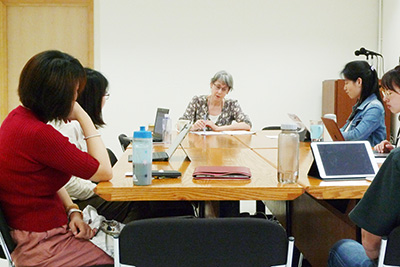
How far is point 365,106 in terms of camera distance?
3172mm

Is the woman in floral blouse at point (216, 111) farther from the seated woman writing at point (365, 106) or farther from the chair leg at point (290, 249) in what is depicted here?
the chair leg at point (290, 249)

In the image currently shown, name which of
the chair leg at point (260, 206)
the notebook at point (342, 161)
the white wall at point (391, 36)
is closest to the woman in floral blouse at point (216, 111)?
the chair leg at point (260, 206)

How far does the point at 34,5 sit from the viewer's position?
541cm

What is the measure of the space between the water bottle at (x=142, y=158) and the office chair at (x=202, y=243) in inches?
15.9

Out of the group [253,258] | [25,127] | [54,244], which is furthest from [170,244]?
[25,127]

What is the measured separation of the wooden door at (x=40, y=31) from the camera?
17.7 feet

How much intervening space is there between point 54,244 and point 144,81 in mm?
4089

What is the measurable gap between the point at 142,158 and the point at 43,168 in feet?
1.04

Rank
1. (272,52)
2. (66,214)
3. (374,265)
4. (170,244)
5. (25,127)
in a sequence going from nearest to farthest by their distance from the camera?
(170,244) → (374,265) → (25,127) → (66,214) → (272,52)

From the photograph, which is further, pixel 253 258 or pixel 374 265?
pixel 374 265

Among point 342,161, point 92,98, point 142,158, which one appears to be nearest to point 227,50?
point 92,98

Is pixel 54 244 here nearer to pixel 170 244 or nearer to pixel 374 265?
pixel 170 244

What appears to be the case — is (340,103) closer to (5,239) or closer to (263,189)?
(263,189)

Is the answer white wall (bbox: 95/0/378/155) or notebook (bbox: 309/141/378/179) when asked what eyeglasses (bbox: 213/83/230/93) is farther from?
notebook (bbox: 309/141/378/179)
